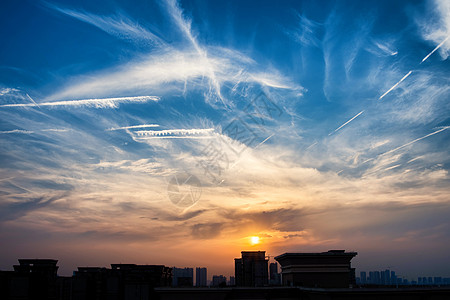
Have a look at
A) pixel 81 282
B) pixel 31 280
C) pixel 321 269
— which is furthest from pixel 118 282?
pixel 321 269

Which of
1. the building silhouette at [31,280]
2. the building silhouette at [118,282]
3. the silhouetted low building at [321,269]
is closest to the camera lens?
the silhouetted low building at [321,269]

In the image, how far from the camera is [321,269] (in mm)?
45219

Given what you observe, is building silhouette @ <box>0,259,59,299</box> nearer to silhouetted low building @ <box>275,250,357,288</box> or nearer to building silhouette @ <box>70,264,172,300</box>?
building silhouette @ <box>70,264,172,300</box>

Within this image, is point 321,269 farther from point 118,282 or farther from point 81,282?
point 81,282

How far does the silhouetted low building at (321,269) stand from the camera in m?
45.0

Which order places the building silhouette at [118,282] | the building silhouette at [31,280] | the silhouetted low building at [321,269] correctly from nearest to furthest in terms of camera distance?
the silhouetted low building at [321,269], the building silhouette at [31,280], the building silhouette at [118,282]

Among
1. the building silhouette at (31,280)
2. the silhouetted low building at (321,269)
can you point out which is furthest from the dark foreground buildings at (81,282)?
the silhouetted low building at (321,269)

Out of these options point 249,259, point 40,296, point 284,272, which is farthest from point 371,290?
point 40,296

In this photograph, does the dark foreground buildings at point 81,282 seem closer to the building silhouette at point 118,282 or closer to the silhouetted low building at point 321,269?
the building silhouette at point 118,282

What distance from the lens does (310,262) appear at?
45406mm

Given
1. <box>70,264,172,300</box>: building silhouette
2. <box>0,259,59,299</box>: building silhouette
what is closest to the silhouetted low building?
<box>70,264,172,300</box>: building silhouette

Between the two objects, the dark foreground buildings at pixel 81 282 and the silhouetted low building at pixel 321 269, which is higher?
the silhouetted low building at pixel 321 269

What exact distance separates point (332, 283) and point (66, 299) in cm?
10638

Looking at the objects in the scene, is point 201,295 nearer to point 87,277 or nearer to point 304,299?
point 304,299
